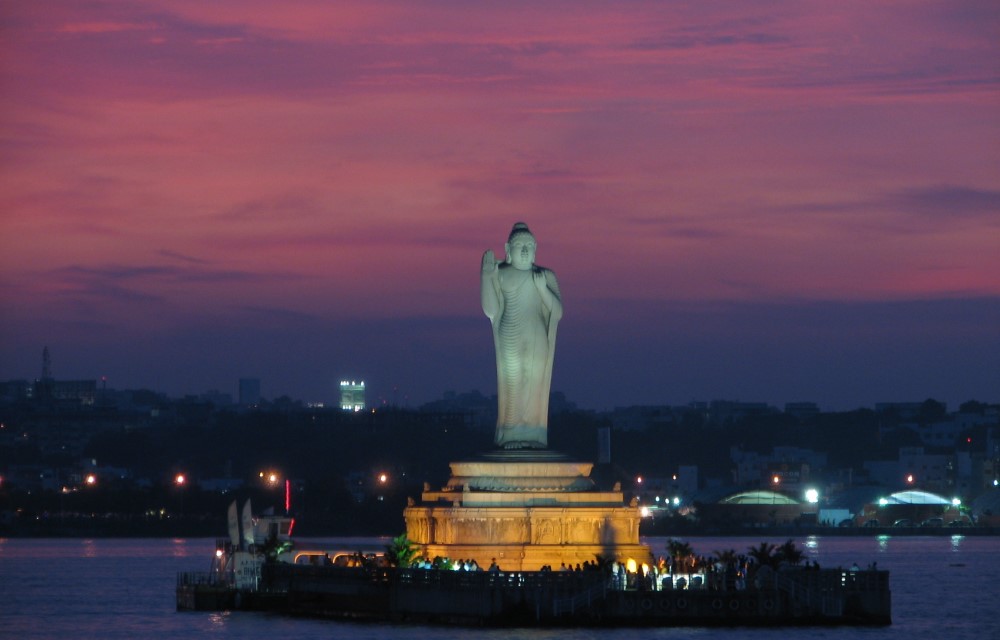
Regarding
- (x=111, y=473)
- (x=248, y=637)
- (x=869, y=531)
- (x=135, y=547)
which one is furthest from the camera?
(x=111, y=473)

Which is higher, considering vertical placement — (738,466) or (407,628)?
(738,466)

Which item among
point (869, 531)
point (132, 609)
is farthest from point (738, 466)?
point (132, 609)

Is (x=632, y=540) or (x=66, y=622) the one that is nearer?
(x=632, y=540)

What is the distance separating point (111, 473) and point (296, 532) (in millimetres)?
34925

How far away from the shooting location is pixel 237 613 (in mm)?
49188

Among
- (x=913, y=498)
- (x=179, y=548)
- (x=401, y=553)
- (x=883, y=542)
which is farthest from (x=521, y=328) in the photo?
(x=913, y=498)

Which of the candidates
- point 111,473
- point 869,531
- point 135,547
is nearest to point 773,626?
point 135,547

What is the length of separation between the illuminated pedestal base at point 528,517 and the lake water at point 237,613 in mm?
2240

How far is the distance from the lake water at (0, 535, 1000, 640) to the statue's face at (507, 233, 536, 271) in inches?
278

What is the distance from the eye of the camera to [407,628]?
42.8 meters

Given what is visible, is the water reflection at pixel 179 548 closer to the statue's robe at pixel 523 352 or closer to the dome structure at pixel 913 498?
the dome structure at pixel 913 498

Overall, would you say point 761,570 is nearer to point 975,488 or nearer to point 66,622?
point 66,622

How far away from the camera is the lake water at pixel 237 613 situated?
137ft

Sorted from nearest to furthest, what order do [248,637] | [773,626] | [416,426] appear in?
[773,626] < [248,637] < [416,426]
